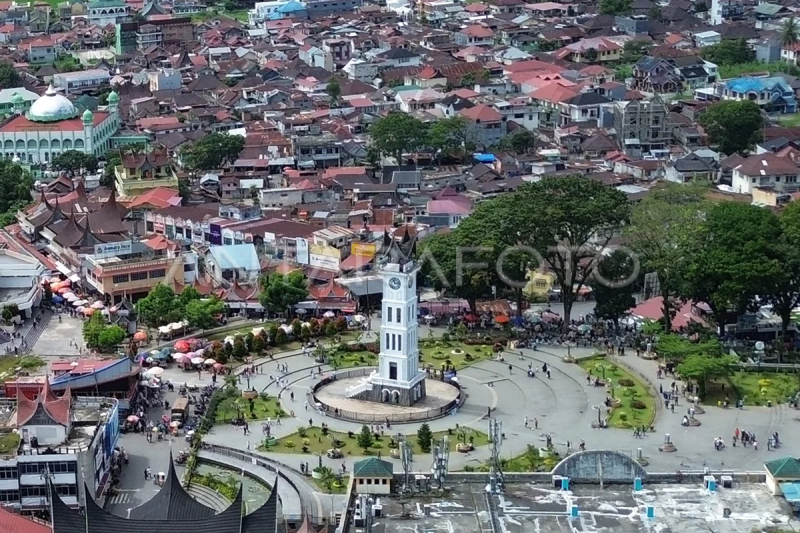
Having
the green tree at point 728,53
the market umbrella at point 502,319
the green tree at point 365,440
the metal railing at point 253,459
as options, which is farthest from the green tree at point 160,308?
the green tree at point 728,53

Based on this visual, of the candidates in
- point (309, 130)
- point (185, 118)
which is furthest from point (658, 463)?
point (185, 118)

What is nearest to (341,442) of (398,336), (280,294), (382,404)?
(382,404)

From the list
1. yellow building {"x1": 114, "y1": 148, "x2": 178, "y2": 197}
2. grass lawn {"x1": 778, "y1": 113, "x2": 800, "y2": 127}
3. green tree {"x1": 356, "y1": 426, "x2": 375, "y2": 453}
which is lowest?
grass lawn {"x1": 778, "y1": 113, "x2": 800, "y2": 127}

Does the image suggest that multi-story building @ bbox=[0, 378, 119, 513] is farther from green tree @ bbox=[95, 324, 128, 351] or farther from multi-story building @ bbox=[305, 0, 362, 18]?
multi-story building @ bbox=[305, 0, 362, 18]

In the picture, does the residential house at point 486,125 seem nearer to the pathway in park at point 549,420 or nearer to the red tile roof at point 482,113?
the red tile roof at point 482,113

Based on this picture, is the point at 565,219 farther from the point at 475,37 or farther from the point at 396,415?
the point at 475,37

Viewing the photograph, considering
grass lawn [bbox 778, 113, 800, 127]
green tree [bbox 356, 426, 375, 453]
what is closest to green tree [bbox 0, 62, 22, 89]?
grass lawn [bbox 778, 113, 800, 127]
